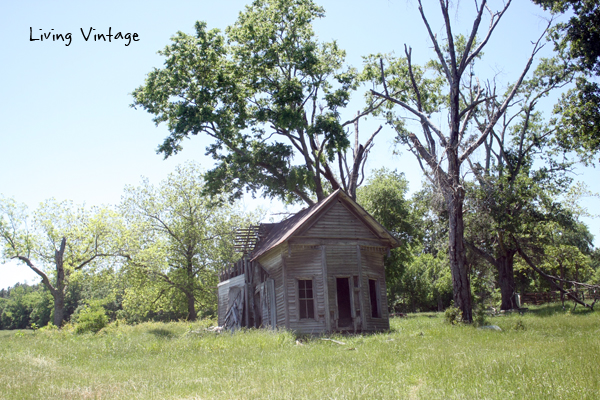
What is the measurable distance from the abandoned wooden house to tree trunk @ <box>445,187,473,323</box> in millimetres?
3113

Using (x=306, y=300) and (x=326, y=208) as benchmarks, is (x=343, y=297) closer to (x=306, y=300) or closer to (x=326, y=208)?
(x=306, y=300)

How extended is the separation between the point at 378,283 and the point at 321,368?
12.6 meters

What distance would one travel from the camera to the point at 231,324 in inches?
1057

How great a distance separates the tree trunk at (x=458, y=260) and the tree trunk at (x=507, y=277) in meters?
13.7

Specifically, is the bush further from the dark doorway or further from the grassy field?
the dark doorway

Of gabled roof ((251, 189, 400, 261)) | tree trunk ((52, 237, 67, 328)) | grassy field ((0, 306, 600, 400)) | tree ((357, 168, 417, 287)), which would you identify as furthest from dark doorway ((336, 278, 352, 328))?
tree trunk ((52, 237, 67, 328))

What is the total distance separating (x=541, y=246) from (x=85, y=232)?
117 ft

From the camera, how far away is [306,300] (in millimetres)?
21594

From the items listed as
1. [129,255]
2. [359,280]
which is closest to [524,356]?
[359,280]

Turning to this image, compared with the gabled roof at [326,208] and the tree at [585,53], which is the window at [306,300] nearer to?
the gabled roof at [326,208]

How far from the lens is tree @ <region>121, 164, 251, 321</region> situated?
42.9 metres

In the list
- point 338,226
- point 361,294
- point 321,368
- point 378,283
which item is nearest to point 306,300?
point 361,294

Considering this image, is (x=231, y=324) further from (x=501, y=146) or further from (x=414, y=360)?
(x=501, y=146)

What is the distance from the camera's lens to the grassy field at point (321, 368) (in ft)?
29.1
